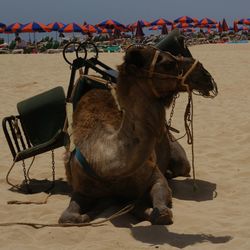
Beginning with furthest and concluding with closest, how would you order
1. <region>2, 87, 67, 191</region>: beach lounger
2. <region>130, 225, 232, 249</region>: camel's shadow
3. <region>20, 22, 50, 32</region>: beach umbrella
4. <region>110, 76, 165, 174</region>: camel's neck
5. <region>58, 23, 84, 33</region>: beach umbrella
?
Answer: <region>58, 23, 84, 33</region>: beach umbrella < <region>20, 22, 50, 32</region>: beach umbrella < <region>2, 87, 67, 191</region>: beach lounger < <region>130, 225, 232, 249</region>: camel's shadow < <region>110, 76, 165, 174</region>: camel's neck

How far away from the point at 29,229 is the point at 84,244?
61cm

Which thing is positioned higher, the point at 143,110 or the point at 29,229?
the point at 143,110

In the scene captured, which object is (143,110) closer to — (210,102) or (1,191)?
(1,191)

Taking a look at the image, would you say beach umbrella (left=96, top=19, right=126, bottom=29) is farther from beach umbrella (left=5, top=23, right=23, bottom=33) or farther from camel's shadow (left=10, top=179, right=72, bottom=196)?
camel's shadow (left=10, top=179, right=72, bottom=196)

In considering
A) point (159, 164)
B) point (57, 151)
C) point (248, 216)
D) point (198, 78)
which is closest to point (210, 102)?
point (57, 151)

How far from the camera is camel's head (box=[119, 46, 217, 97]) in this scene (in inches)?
145

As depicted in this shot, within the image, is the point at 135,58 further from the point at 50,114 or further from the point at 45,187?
the point at 45,187

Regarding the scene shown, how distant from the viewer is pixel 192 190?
566 cm

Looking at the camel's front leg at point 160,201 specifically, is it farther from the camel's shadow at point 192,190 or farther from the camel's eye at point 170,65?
the camel's eye at point 170,65

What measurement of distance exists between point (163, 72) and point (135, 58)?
0.21 m

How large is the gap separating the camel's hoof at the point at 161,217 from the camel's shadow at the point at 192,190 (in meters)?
0.97

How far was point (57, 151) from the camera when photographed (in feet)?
25.9

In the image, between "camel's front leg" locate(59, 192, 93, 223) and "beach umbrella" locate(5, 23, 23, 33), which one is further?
"beach umbrella" locate(5, 23, 23, 33)

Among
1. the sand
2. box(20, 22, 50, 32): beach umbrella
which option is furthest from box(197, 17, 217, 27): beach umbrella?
the sand
